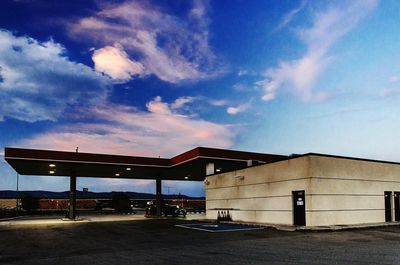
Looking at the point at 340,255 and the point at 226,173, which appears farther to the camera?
the point at 226,173

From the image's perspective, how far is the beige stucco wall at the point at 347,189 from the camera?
2219 centimetres

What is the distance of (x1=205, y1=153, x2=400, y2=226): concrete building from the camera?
878 inches

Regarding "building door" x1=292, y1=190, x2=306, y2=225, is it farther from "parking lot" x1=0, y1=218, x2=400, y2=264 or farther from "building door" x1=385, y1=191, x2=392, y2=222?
"building door" x1=385, y1=191, x2=392, y2=222

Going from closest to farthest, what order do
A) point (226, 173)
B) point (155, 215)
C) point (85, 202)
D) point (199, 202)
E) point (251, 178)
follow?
point (251, 178), point (226, 173), point (155, 215), point (85, 202), point (199, 202)

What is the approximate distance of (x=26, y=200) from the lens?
80.1 meters

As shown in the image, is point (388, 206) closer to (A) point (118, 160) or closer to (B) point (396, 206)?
(B) point (396, 206)

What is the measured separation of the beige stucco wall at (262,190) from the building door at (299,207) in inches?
10.3

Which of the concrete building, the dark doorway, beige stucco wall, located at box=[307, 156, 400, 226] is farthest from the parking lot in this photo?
the dark doorway

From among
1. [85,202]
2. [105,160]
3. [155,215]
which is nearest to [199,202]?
[85,202]

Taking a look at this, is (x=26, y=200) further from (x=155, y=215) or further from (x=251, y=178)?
(x=251, y=178)

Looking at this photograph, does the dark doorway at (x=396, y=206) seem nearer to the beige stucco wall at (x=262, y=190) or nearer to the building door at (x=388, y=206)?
the building door at (x=388, y=206)

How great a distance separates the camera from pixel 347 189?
76.8 ft

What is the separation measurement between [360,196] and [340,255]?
13.4 metres

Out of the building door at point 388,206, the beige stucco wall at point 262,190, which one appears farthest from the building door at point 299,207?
the building door at point 388,206
